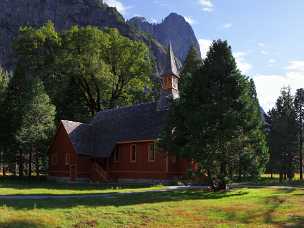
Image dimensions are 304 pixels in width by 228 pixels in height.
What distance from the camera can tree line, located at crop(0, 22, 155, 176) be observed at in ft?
171

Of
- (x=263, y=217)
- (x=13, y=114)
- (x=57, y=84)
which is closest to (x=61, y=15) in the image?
(x=57, y=84)

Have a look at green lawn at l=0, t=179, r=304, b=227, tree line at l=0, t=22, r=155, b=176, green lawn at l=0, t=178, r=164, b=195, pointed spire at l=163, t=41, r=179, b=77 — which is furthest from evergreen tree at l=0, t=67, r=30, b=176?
green lawn at l=0, t=179, r=304, b=227

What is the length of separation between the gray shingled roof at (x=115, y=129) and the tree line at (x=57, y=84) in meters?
4.56

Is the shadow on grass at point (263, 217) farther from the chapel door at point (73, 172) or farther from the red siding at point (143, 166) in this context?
the chapel door at point (73, 172)

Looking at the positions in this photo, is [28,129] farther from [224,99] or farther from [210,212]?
[210,212]

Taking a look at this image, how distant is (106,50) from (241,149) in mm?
38129

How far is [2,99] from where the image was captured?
54125mm

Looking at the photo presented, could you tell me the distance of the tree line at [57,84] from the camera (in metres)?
52.2

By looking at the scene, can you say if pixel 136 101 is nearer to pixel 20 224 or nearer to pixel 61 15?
pixel 20 224

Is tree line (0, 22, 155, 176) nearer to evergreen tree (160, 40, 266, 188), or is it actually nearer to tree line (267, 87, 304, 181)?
tree line (267, 87, 304, 181)

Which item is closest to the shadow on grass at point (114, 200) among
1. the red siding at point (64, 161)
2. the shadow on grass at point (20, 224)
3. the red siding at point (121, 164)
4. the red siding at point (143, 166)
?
the shadow on grass at point (20, 224)

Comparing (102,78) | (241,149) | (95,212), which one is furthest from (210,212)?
(102,78)

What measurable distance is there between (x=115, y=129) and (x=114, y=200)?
82.1 feet

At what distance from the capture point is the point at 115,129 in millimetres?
50688
